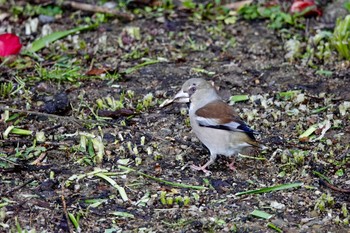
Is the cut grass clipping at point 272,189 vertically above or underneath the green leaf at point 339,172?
above

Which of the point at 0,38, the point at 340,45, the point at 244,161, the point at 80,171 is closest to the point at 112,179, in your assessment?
the point at 80,171

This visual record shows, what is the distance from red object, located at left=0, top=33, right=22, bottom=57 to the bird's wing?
2.14m

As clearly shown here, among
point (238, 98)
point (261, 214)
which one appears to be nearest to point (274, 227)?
point (261, 214)

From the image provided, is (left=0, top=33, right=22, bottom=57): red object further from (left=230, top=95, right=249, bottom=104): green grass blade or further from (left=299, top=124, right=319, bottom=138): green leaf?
(left=299, top=124, right=319, bottom=138): green leaf

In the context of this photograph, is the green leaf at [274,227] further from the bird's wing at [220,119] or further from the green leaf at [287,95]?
the green leaf at [287,95]

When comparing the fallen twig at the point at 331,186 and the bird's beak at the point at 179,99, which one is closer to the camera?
the fallen twig at the point at 331,186

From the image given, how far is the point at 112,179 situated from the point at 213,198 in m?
0.77

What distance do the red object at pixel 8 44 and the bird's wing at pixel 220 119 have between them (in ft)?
7.02

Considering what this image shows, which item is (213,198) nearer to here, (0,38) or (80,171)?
(80,171)

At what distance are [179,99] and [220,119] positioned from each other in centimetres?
87

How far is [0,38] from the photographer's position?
6.85m

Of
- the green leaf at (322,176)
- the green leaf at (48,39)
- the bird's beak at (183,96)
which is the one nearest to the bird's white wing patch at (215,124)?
the bird's beak at (183,96)

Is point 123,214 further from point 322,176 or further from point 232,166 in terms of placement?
point 322,176

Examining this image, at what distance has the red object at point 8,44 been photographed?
22.4 ft
